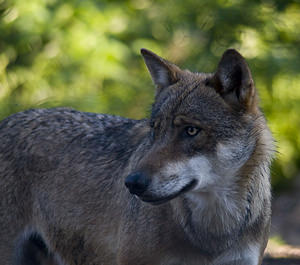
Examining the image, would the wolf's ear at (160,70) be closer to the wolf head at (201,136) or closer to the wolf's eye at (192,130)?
the wolf head at (201,136)

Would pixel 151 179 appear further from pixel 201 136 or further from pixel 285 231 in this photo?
pixel 285 231

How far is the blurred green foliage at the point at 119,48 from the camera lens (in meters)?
10.1

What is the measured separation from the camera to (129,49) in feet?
36.8

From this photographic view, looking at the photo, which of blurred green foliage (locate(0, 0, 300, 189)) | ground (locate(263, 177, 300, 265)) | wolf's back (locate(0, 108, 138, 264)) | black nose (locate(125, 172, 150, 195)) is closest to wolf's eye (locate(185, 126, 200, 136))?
black nose (locate(125, 172, 150, 195))

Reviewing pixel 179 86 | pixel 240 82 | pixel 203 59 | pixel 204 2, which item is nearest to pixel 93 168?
pixel 179 86

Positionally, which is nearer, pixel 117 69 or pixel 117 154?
pixel 117 154

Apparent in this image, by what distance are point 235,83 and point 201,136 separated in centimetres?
49

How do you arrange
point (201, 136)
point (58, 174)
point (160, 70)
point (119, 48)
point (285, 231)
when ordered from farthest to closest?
point (119, 48), point (285, 231), point (58, 174), point (160, 70), point (201, 136)

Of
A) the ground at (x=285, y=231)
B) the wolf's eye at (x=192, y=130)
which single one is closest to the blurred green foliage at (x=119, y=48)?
the ground at (x=285, y=231)

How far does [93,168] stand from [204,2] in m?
5.62

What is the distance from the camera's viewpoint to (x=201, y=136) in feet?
15.2

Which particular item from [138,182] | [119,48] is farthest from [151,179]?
[119,48]

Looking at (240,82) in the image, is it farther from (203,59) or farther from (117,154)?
(203,59)

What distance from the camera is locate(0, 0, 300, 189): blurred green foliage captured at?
1008 centimetres
